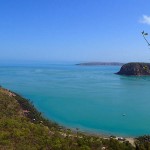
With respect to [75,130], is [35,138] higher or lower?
higher

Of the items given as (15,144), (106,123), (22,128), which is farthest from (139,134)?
(15,144)

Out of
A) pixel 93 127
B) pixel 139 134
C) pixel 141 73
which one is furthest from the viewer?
pixel 141 73

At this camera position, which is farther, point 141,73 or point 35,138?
point 141,73

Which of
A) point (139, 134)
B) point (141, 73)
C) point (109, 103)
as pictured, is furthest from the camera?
point (141, 73)

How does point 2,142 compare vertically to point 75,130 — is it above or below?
above

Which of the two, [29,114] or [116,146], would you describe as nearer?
[116,146]

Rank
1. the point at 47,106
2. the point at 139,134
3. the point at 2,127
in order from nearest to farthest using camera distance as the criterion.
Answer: the point at 2,127
the point at 139,134
the point at 47,106

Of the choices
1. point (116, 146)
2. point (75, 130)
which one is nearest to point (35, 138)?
point (116, 146)

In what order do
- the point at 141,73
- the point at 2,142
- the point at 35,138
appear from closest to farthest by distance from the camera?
1. the point at 2,142
2. the point at 35,138
3. the point at 141,73

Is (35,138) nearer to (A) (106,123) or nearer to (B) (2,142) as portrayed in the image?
(B) (2,142)

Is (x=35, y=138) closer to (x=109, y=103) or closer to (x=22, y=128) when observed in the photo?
(x=22, y=128)
